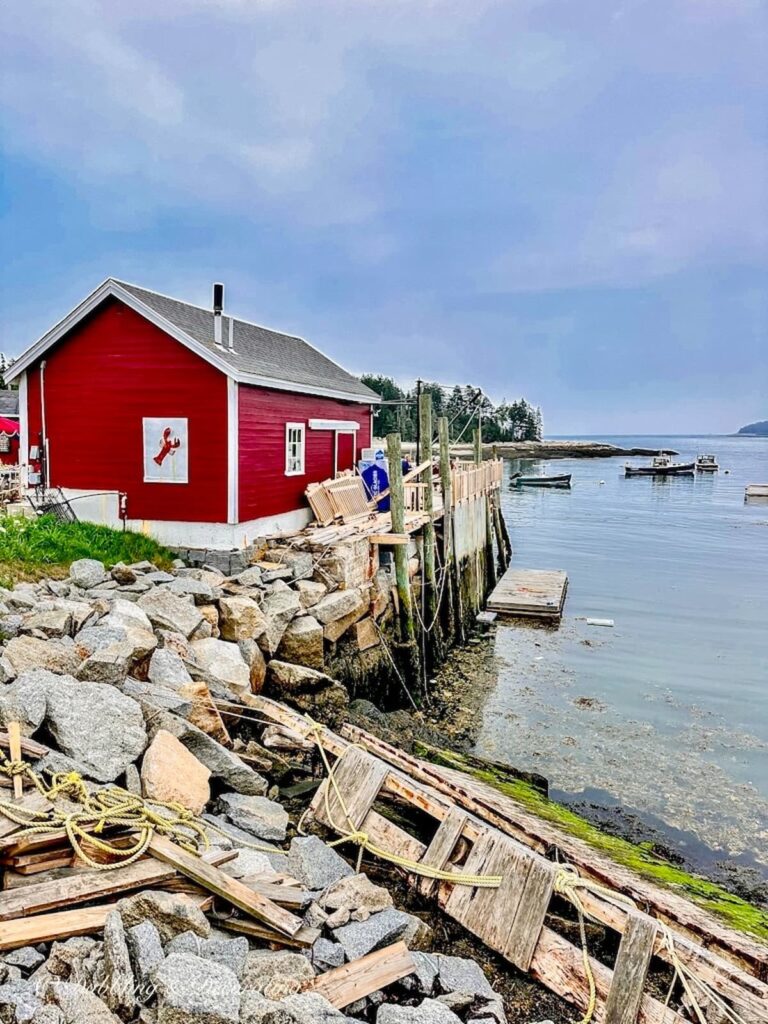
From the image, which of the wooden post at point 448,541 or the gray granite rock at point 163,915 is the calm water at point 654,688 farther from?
the gray granite rock at point 163,915

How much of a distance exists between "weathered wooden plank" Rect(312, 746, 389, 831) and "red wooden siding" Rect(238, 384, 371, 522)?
7119mm

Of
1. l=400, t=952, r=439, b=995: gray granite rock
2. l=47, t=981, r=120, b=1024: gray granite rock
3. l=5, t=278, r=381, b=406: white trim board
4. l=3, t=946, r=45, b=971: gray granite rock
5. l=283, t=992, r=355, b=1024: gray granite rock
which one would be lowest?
l=400, t=952, r=439, b=995: gray granite rock

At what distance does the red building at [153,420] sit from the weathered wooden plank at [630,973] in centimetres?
953

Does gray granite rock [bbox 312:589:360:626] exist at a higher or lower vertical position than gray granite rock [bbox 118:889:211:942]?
lower

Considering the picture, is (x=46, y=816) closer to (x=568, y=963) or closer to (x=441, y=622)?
(x=568, y=963)

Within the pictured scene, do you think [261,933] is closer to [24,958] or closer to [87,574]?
[24,958]

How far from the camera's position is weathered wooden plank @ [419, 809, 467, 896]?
16.8ft

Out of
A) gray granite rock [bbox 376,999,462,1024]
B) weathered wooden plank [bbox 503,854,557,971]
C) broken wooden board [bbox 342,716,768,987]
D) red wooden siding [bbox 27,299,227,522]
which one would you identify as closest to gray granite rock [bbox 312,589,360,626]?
red wooden siding [bbox 27,299,227,522]

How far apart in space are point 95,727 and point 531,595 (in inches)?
580

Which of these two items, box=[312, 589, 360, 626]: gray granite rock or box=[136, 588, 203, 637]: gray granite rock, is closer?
box=[136, 588, 203, 637]: gray granite rock

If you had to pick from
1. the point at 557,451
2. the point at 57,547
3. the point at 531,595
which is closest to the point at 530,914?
the point at 57,547

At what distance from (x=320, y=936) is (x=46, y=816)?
1744 millimetres

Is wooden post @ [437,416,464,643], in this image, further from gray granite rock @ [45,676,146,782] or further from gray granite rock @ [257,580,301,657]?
gray granite rock @ [45,676,146,782]

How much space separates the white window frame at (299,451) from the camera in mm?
14492
